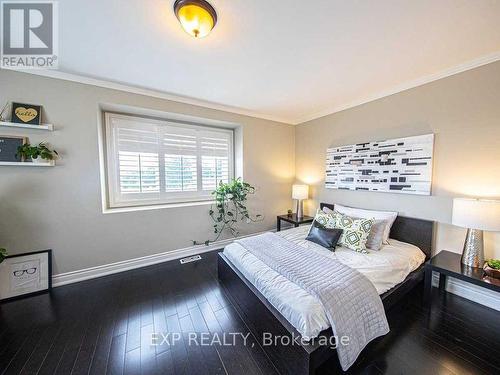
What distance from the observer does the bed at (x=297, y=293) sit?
1181 millimetres

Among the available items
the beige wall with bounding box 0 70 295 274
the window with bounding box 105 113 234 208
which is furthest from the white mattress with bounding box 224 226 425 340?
the window with bounding box 105 113 234 208

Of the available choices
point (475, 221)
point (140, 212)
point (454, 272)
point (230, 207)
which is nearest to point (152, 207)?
point (140, 212)

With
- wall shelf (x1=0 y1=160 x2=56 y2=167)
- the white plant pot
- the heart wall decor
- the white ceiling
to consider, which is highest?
the white ceiling

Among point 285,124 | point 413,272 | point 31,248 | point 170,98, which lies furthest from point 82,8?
point 413,272

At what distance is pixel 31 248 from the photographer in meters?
2.09

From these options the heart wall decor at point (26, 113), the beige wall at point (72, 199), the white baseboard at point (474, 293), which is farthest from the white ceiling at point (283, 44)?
the white baseboard at point (474, 293)

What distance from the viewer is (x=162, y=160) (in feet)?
9.96

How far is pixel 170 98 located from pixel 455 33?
3.06 metres

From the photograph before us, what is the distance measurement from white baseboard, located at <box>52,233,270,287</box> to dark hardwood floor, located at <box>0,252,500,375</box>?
121 mm

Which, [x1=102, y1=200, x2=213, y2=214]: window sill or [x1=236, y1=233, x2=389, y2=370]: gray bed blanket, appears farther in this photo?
[x1=102, y1=200, x2=213, y2=214]: window sill

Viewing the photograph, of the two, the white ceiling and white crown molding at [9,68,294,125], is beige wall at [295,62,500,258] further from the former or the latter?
white crown molding at [9,68,294,125]

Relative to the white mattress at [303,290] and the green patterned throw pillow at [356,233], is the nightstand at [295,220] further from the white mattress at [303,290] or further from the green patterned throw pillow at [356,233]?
the green patterned throw pillow at [356,233]

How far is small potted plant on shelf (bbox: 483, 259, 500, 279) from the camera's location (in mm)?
1600

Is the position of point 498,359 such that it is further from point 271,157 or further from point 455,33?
point 271,157
